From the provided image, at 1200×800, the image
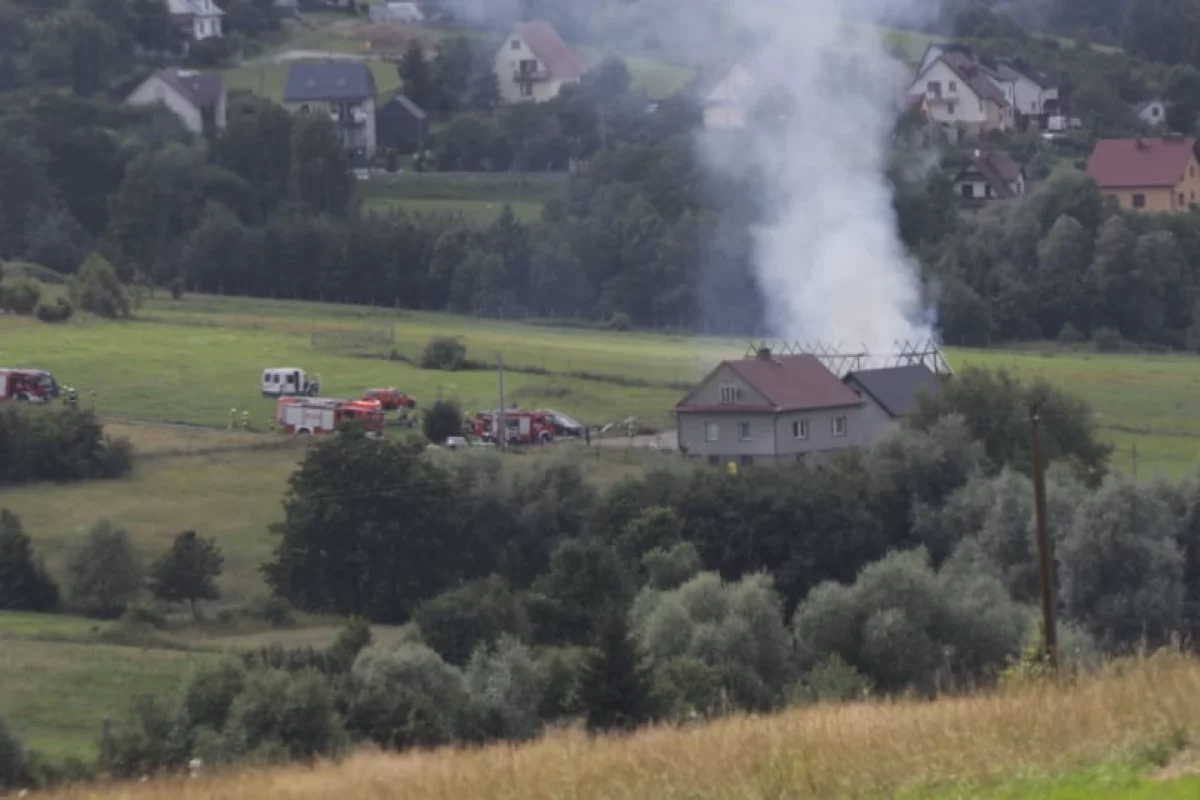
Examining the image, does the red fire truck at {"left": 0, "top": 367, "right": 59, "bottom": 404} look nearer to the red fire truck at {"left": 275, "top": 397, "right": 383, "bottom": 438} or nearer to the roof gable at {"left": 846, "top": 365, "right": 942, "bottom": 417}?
the red fire truck at {"left": 275, "top": 397, "right": 383, "bottom": 438}

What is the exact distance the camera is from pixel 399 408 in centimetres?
4541

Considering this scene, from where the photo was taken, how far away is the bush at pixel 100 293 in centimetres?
5916

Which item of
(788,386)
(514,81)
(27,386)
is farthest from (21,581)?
(514,81)

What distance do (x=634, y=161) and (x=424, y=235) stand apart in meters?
9.93

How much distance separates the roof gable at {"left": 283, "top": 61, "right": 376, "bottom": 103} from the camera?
86625mm

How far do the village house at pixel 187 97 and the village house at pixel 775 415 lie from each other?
145 feet

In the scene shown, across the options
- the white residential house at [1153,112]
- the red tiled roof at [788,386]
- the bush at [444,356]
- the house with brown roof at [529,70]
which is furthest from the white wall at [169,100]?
the red tiled roof at [788,386]

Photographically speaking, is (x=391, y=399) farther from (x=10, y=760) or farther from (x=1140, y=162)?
(x=1140, y=162)

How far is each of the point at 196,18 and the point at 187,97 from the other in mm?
14053

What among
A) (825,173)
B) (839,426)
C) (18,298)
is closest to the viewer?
(839,426)

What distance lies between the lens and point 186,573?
110 feet

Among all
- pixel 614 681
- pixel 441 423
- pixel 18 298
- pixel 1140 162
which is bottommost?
pixel 614 681

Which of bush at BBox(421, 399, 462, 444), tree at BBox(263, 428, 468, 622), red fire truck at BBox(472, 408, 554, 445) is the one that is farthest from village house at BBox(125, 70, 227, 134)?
tree at BBox(263, 428, 468, 622)

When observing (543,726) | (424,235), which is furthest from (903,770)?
(424,235)
